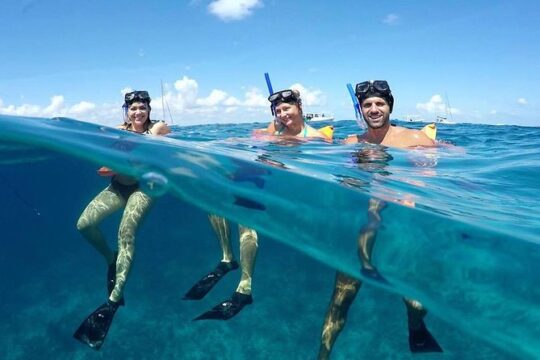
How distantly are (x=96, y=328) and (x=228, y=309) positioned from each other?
5.99ft

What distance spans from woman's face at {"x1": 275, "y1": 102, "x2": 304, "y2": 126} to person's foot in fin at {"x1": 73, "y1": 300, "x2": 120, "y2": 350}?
4882 mm

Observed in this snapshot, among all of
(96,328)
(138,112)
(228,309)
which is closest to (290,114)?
(138,112)

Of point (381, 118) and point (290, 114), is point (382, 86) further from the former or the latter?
point (290, 114)

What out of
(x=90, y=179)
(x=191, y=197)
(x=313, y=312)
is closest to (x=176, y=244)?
(x=90, y=179)

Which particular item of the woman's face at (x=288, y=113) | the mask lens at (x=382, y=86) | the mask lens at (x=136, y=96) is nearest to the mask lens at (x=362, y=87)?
the mask lens at (x=382, y=86)

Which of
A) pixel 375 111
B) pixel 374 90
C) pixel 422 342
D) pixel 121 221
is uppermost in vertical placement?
pixel 374 90

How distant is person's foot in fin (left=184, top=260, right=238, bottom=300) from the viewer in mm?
5945

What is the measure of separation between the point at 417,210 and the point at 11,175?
2154 cm

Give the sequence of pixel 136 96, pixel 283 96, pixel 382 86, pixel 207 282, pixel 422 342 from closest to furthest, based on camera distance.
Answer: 1. pixel 422 342
2. pixel 207 282
3. pixel 382 86
4. pixel 136 96
5. pixel 283 96

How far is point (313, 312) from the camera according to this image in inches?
420

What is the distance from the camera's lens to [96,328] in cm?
516

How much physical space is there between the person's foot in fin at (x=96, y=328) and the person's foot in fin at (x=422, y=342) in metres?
4.27

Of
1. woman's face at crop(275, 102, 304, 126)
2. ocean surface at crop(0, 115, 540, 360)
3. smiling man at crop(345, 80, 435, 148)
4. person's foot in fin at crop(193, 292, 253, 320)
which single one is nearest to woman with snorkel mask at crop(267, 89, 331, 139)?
woman's face at crop(275, 102, 304, 126)

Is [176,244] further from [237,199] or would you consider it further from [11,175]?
[237,199]
